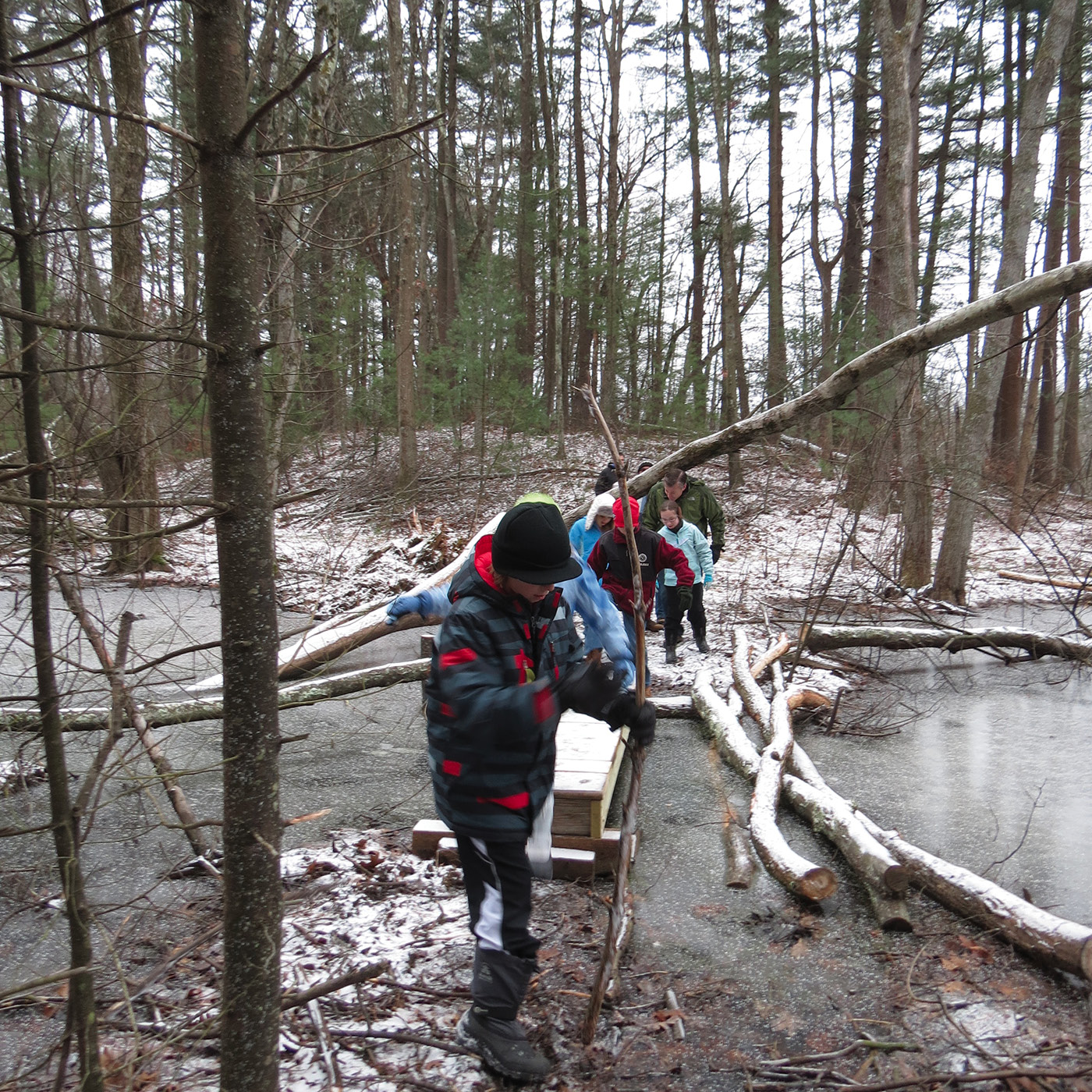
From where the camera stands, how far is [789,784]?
491 centimetres

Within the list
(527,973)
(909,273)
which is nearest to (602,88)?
(909,273)

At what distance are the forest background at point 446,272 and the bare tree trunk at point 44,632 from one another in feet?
0.04

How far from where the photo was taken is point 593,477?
16.8 metres

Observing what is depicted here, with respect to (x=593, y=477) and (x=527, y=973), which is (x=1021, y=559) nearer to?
(x=593, y=477)

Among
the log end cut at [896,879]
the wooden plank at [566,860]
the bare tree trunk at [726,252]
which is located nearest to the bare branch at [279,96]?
the wooden plank at [566,860]

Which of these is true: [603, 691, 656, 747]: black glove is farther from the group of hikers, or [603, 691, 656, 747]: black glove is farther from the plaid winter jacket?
the plaid winter jacket

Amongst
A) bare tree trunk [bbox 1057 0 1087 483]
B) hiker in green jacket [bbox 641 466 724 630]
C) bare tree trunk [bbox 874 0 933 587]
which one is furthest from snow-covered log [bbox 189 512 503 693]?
bare tree trunk [bbox 1057 0 1087 483]

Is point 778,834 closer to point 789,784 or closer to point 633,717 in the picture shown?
point 789,784

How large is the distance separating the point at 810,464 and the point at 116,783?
16.0m

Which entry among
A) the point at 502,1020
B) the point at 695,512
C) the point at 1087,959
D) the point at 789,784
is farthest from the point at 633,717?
the point at 695,512

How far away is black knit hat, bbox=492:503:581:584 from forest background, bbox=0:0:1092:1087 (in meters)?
0.82

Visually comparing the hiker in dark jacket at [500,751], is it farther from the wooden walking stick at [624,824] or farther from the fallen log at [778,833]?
the fallen log at [778,833]

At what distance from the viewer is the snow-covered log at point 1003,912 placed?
310 cm

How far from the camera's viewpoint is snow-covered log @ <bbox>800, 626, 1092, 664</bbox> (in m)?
7.84
